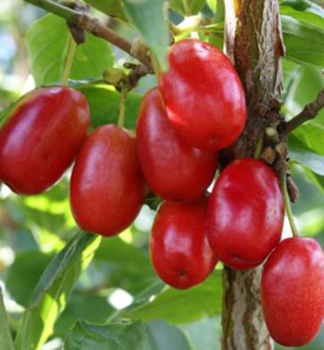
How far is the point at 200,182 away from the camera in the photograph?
3.73 ft

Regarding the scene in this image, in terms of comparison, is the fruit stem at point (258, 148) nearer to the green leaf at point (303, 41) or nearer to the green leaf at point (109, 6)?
the green leaf at point (303, 41)

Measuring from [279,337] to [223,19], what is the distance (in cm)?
54

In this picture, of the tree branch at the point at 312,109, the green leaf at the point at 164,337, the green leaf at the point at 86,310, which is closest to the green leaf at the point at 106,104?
the tree branch at the point at 312,109

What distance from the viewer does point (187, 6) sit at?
1.42 meters

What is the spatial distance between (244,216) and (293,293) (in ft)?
0.39

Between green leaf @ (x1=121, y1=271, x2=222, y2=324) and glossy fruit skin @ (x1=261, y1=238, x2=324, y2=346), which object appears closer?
glossy fruit skin @ (x1=261, y1=238, x2=324, y2=346)

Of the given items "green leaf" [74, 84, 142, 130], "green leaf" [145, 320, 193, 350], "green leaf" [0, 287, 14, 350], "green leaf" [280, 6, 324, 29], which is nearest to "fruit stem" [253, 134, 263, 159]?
"green leaf" [280, 6, 324, 29]

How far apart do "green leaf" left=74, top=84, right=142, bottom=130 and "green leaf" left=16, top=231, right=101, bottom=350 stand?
0.22 meters

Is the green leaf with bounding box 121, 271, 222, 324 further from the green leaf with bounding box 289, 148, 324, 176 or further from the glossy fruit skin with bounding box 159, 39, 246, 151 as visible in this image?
the glossy fruit skin with bounding box 159, 39, 246, 151

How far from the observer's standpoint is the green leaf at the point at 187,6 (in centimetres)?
142

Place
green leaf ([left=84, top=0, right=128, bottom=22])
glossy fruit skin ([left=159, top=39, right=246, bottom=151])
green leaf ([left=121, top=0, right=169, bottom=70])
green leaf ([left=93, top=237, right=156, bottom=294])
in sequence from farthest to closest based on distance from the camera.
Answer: green leaf ([left=93, top=237, right=156, bottom=294]) < green leaf ([left=84, top=0, right=128, bottom=22]) < glossy fruit skin ([left=159, top=39, right=246, bottom=151]) < green leaf ([left=121, top=0, right=169, bottom=70])

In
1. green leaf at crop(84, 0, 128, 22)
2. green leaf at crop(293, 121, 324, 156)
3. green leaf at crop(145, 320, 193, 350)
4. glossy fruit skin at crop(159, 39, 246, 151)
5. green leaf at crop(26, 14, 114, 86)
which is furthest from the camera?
green leaf at crop(145, 320, 193, 350)

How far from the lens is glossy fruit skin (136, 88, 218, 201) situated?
1119 millimetres

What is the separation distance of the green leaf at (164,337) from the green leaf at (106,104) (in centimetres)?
101
